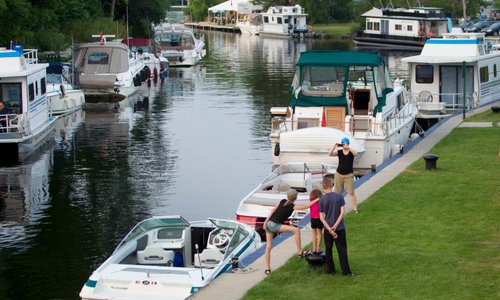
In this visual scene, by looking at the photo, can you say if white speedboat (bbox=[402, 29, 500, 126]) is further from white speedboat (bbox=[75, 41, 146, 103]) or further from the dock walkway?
white speedboat (bbox=[75, 41, 146, 103])

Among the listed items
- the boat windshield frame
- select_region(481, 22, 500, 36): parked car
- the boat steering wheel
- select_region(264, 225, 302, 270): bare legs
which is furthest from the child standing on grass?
select_region(481, 22, 500, 36): parked car

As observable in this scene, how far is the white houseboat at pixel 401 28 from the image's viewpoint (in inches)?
4075

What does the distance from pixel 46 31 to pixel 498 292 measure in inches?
2036

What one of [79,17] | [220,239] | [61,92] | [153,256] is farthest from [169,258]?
[79,17]

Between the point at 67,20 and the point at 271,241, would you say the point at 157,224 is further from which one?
the point at 67,20

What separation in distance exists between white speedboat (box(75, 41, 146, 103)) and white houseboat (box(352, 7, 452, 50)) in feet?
158

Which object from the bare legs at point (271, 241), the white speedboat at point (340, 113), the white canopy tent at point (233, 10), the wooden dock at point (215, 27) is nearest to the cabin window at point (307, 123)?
the white speedboat at point (340, 113)

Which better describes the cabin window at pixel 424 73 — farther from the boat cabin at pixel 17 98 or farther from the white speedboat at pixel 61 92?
the white speedboat at pixel 61 92

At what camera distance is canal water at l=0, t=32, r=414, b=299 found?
2480 cm

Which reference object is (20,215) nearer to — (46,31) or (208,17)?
(46,31)

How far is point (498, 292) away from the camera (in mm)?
17375

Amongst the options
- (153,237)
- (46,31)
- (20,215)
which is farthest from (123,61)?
(153,237)

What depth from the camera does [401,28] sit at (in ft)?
347

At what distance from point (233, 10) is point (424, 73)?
360 feet
